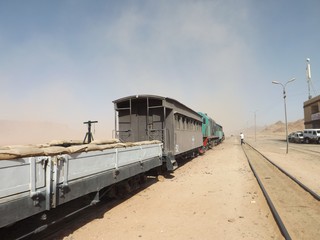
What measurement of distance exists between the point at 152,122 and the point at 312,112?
50.8 metres

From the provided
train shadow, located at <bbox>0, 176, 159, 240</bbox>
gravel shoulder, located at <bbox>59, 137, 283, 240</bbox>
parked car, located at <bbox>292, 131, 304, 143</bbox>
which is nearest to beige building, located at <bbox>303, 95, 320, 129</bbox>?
parked car, located at <bbox>292, 131, 304, 143</bbox>

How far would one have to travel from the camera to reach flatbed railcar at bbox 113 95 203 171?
12.5 metres

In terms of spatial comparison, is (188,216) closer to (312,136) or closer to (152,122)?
(152,122)

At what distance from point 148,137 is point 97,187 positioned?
7024 mm

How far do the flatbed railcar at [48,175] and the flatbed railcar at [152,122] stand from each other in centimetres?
552

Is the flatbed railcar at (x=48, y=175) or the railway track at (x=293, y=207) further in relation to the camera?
the railway track at (x=293, y=207)

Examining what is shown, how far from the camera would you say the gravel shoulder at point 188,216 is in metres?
5.95

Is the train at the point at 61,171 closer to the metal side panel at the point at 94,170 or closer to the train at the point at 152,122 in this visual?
the metal side panel at the point at 94,170

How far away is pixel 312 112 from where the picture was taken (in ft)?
178

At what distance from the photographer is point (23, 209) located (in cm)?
404

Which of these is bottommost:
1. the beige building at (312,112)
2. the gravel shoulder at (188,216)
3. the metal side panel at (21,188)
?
the gravel shoulder at (188,216)

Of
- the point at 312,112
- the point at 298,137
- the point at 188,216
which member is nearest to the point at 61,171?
the point at 188,216

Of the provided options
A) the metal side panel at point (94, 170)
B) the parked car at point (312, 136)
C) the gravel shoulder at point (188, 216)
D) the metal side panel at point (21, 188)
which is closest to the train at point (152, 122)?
the gravel shoulder at point (188, 216)

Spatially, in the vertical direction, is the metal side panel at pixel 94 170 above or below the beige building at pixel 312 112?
below
